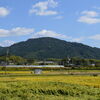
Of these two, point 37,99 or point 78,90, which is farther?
point 78,90

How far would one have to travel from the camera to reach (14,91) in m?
34.7

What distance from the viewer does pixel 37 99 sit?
28562mm

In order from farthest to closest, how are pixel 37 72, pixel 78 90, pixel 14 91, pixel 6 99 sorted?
pixel 37 72 < pixel 78 90 < pixel 14 91 < pixel 6 99

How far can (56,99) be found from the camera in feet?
96.6

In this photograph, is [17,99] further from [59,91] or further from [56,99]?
[59,91]

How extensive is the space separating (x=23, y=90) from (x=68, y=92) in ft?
18.8

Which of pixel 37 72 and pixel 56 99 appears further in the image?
pixel 37 72

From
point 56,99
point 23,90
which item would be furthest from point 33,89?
point 56,99

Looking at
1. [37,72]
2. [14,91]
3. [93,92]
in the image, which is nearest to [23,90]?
[14,91]

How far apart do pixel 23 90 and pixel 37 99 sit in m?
6.79

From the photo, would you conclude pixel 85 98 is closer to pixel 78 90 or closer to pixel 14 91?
pixel 78 90

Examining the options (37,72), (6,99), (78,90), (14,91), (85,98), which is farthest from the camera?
(37,72)

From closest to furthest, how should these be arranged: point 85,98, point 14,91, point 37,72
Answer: point 85,98, point 14,91, point 37,72

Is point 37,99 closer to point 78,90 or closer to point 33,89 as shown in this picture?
point 33,89
